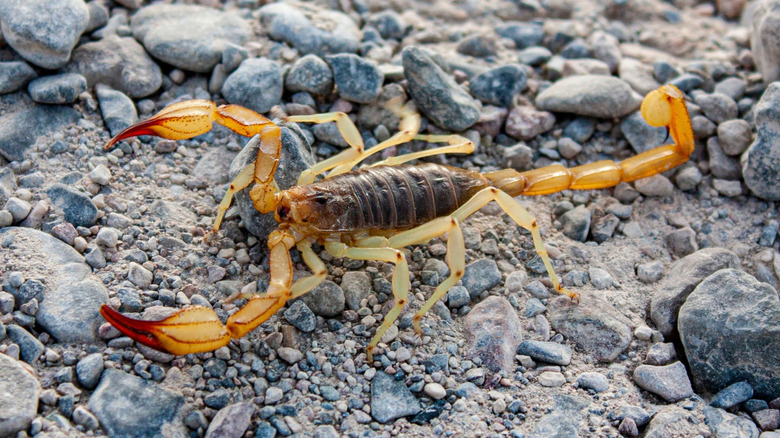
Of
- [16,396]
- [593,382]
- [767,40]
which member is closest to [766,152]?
[767,40]

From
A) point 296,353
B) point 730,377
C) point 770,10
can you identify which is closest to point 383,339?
point 296,353

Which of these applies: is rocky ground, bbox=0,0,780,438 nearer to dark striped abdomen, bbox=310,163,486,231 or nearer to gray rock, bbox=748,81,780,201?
gray rock, bbox=748,81,780,201

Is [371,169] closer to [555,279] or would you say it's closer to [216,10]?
[555,279]

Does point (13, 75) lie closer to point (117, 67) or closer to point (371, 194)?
point (117, 67)

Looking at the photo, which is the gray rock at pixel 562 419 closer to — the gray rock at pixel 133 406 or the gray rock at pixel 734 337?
the gray rock at pixel 734 337

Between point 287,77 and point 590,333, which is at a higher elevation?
point 287,77

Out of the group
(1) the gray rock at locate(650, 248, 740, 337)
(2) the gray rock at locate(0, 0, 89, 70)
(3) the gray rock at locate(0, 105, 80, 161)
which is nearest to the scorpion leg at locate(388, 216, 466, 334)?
(1) the gray rock at locate(650, 248, 740, 337)
